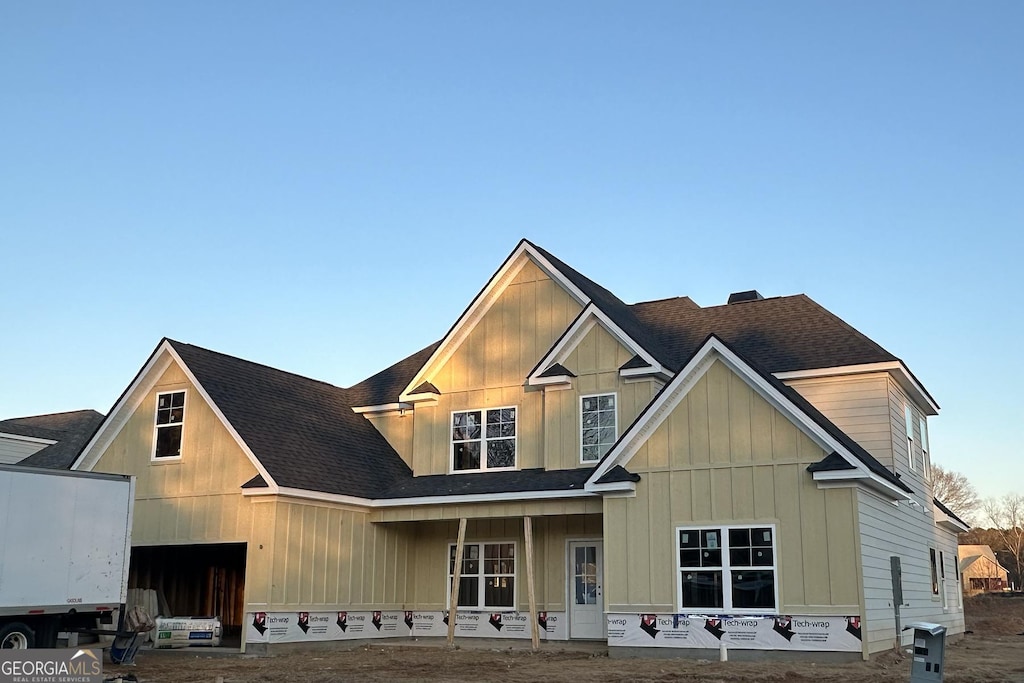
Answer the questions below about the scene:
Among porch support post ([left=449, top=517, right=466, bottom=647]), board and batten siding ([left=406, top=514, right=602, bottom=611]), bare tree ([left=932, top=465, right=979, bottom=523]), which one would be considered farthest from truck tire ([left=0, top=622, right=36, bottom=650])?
bare tree ([left=932, top=465, right=979, bottom=523])

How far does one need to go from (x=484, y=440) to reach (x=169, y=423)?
7324 millimetres

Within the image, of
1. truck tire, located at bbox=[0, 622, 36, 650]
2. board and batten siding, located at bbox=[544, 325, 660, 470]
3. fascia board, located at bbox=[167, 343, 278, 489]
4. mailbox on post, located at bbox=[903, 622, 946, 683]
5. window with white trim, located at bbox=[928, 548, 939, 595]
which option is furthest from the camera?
window with white trim, located at bbox=[928, 548, 939, 595]

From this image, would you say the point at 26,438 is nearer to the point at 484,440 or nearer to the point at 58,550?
the point at 484,440

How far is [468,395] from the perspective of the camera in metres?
24.5

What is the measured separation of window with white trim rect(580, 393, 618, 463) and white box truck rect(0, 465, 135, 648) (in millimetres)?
9690


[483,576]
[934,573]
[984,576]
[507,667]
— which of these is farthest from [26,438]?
[984,576]

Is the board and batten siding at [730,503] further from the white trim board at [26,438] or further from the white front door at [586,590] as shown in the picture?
the white trim board at [26,438]

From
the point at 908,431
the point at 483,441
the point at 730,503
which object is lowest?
the point at 730,503

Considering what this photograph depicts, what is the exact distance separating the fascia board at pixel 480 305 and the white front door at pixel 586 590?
5750 mm

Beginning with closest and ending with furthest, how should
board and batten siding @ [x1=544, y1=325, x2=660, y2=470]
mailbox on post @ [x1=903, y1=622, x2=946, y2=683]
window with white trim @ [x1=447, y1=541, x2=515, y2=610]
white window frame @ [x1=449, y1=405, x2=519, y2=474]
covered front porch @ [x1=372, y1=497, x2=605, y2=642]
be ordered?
mailbox on post @ [x1=903, y1=622, x2=946, y2=683] → covered front porch @ [x1=372, y1=497, x2=605, y2=642] → board and batten siding @ [x1=544, y1=325, x2=660, y2=470] → window with white trim @ [x1=447, y1=541, x2=515, y2=610] → white window frame @ [x1=449, y1=405, x2=519, y2=474]

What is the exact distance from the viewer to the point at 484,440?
78.7ft

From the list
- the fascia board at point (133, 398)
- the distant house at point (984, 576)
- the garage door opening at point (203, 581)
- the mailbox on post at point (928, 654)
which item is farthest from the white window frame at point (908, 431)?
the distant house at point (984, 576)

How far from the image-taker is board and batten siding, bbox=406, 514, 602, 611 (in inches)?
877

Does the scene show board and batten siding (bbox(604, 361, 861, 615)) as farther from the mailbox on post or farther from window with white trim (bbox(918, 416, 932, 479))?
window with white trim (bbox(918, 416, 932, 479))
